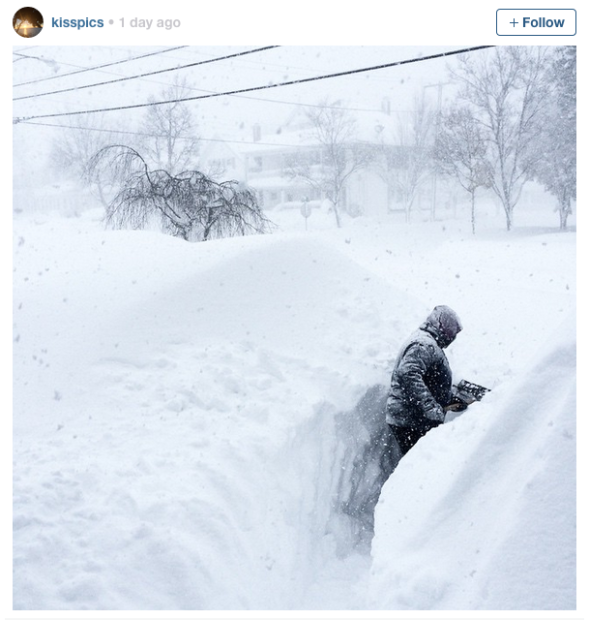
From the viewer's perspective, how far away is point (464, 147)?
1738 centimetres

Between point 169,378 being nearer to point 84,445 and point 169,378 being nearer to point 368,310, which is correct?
point 84,445

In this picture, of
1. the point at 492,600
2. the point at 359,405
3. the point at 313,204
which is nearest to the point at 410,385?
the point at 359,405

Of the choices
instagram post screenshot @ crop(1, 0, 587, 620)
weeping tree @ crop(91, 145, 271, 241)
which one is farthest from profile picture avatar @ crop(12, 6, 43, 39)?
weeping tree @ crop(91, 145, 271, 241)

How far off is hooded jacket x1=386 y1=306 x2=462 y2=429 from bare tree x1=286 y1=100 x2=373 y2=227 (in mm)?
12493

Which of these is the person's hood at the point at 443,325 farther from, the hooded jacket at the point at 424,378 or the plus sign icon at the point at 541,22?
the plus sign icon at the point at 541,22

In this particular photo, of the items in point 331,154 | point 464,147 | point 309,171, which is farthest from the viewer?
point 309,171

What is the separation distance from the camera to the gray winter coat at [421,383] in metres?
4.96

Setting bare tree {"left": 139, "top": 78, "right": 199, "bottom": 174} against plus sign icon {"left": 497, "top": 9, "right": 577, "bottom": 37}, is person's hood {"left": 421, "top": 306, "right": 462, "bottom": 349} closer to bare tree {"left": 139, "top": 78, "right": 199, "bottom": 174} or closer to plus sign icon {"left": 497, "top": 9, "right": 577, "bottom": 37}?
plus sign icon {"left": 497, "top": 9, "right": 577, "bottom": 37}

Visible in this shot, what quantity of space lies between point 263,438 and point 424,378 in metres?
1.71

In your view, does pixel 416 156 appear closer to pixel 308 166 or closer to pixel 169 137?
pixel 308 166

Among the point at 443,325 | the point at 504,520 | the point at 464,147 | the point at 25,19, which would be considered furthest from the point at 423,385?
the point at 464,147

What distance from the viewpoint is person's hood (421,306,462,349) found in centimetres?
524

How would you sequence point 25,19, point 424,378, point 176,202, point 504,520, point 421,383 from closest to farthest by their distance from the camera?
point 504,520, point 25,19, point 421,383, point 424,378, point 176,202

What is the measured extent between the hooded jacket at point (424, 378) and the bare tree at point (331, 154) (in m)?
12.5
